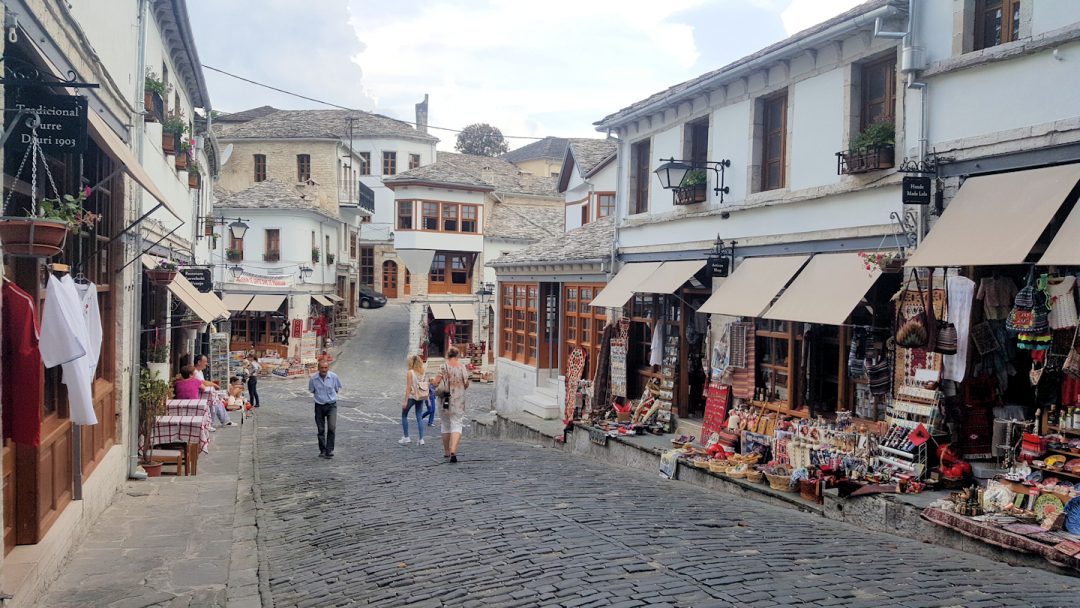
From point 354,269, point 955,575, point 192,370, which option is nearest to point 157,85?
point 192,370

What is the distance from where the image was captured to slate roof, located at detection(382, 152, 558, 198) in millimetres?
35938

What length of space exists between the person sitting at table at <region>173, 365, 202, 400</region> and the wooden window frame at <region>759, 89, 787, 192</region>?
1000 cm

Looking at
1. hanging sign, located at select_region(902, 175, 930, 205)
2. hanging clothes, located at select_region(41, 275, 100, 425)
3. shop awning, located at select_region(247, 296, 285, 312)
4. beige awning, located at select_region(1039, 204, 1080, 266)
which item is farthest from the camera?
shop awning, located at select_region(247, 296, 285, 312)

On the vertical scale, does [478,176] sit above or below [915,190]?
above

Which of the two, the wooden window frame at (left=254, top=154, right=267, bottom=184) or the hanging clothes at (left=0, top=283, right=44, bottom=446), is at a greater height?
the wooden window frame at (left=254, top=154, right=267, bottom=184)

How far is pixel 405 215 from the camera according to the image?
1417 inches

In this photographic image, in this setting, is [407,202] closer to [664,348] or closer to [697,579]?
[664,348]

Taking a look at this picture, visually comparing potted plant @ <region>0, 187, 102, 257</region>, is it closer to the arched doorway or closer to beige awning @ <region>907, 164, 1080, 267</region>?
beige awning @ <region>907, 164, 1080, 267</region>

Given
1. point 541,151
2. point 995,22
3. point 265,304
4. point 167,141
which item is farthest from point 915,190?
point 541,151

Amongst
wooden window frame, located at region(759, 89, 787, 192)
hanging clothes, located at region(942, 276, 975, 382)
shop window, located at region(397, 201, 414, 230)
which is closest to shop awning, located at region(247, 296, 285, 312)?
shop window, located at region(397, 201, 414, 230)

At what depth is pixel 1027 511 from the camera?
7.43 meters

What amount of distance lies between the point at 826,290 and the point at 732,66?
174 inches

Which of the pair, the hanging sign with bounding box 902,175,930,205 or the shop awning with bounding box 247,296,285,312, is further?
the shop awning with bounding box 247,296,285,312

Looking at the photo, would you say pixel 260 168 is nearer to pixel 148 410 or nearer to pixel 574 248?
pixel 574 248
